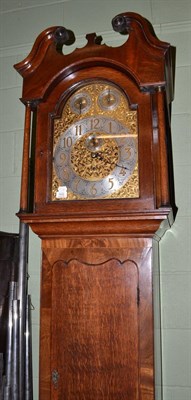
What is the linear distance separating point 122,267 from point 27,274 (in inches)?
17.1

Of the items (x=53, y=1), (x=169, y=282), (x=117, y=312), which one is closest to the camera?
(x=117, y=312)

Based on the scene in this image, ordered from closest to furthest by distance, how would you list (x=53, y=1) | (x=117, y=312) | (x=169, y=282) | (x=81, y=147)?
(x=117, y=312)
(x=81, y=147)
(x=169, y=282)
(x=53, y=1)

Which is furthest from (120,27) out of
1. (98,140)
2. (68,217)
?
(68,217)

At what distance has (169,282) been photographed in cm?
129

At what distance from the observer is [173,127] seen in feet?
4.46

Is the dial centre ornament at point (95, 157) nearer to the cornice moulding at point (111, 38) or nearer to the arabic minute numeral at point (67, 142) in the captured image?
the arabic minute numeral at point (67, 142)

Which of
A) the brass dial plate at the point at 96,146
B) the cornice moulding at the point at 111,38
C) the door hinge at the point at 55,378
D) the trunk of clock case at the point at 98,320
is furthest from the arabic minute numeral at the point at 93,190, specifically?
the cornice moulding at the point at 111,38

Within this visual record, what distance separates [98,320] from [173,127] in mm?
700

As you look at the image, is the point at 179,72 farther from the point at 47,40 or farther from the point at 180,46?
the point at 47,40

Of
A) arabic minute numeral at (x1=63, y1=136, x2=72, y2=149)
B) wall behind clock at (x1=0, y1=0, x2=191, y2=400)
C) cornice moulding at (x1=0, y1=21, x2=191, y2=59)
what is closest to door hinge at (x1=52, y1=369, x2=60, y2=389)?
wall behind clock at (x1=0, y1=0, x2=191, y2=400)

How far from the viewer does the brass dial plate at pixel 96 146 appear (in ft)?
3.53

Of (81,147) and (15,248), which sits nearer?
(81,147)

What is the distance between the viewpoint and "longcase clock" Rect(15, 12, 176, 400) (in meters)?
1.01

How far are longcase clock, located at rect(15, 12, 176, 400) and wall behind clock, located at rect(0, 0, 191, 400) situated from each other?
0.19m
